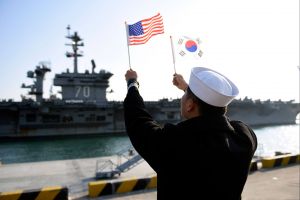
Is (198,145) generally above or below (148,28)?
below

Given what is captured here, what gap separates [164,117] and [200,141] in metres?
43.4

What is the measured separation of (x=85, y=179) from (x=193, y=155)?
32.0 feet

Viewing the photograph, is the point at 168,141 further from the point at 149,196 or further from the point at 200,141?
the point at 149,196

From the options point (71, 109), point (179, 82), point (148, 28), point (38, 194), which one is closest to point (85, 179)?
point (38, 194)

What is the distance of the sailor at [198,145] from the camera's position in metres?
1.46

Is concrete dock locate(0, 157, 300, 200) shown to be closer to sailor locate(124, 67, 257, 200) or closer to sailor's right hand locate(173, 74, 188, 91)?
sailor's right hand locate(173, 74, 188, 91)

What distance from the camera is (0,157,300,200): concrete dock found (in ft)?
25.8

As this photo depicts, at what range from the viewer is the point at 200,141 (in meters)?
1.47

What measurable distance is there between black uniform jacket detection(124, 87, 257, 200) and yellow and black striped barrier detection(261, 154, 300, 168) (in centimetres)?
1075

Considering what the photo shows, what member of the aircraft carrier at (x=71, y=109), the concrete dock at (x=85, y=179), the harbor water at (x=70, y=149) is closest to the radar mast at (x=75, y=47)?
the aircraft carrier at (x=71, y=109)

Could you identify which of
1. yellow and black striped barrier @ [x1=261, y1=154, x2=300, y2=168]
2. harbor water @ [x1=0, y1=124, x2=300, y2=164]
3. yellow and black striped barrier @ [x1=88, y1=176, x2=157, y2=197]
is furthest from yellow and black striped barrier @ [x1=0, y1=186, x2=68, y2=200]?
harbor water @ [x1=0, y1=124, x2=300, y2=164]

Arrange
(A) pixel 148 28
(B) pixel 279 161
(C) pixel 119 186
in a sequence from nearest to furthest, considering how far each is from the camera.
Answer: (A) pixel 148 28, (C) pixel 119 186, (B) pixel 279 161

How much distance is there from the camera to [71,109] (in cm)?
4028

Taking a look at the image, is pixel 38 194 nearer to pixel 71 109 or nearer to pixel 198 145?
pixel 198 145
